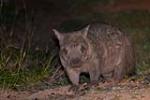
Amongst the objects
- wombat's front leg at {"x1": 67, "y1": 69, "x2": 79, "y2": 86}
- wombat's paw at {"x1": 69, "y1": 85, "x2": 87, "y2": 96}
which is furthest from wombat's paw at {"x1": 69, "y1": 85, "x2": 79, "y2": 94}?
wombat's front leg at {"x1": 67, "y1": 69, "x2": 79, "y2": 86}

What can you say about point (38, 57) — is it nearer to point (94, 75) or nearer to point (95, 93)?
point (94, 75)

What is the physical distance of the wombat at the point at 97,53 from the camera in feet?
31.2

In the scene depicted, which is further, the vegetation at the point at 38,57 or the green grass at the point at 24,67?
the vegetation at the point at 38,57

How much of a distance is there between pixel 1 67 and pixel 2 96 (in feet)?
3.17

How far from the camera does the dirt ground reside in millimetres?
8711

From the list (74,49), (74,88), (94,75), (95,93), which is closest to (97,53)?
(94,75)

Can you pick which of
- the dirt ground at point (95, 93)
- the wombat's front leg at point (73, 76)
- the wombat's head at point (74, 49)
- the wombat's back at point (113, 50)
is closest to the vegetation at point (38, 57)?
the dirt ground at point (95, 93)

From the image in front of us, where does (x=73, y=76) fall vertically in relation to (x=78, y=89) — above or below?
above

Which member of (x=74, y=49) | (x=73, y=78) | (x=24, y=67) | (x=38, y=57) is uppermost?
(x=74, y=49)

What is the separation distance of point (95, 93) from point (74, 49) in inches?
35.5

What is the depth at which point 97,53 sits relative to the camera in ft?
32.2

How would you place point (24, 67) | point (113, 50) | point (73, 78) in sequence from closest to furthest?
point (73, 78)
point (113, 50)
point (24, 67)

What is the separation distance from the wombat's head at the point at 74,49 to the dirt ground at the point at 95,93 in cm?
49

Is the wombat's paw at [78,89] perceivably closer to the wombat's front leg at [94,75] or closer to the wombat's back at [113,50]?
the wombat's front leg at [94,75]
